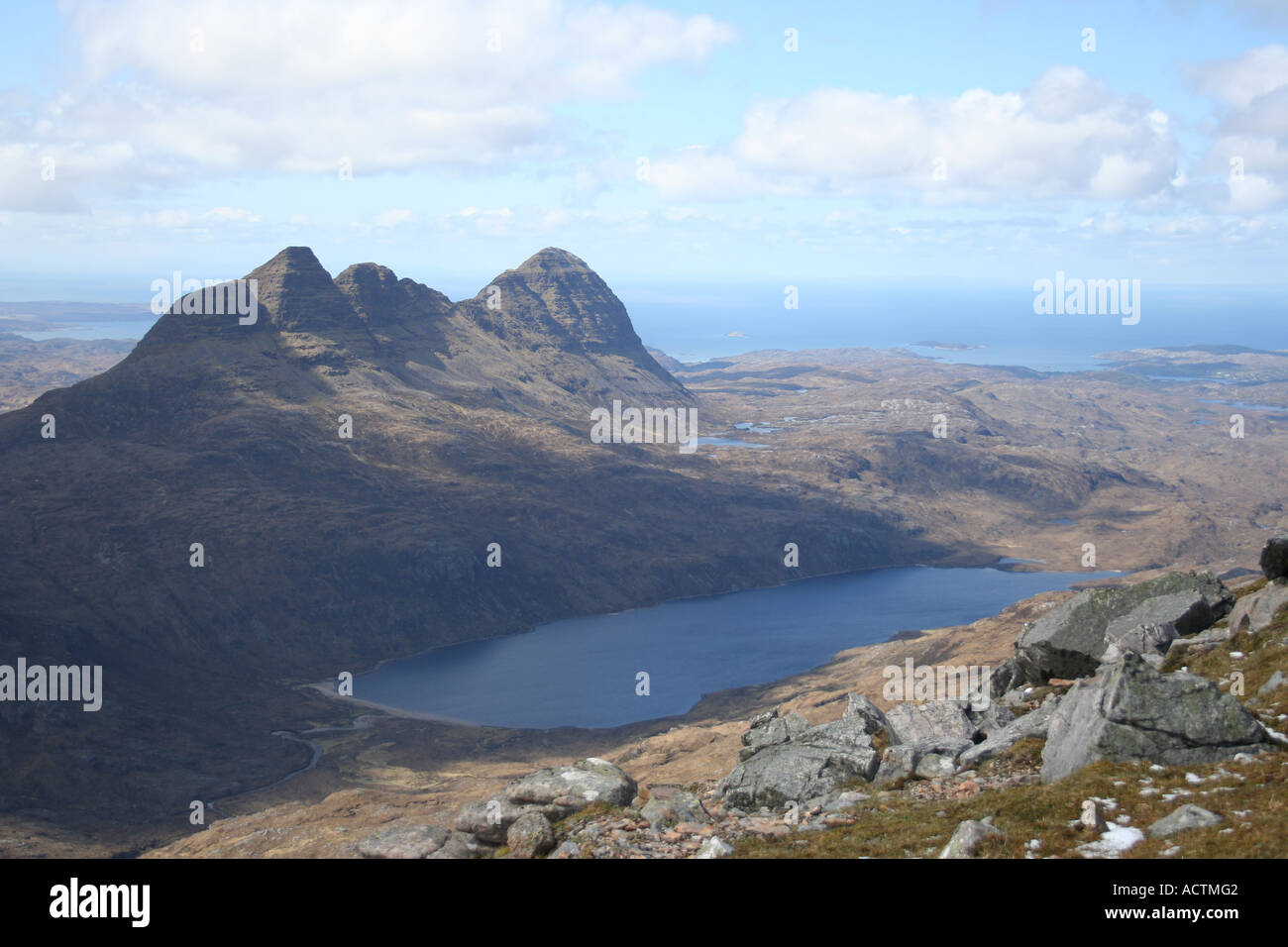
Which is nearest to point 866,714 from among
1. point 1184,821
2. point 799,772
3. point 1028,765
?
point 799,772

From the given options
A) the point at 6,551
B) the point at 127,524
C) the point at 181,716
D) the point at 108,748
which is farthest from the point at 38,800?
the point at 127,524

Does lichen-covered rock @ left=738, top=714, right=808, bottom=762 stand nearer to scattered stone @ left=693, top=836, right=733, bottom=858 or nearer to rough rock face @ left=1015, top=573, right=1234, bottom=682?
rough rock face @ left=1015, top=573, right=1234, bottom=682

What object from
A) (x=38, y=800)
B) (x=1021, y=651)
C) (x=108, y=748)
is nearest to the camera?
(x=1021, y=651)

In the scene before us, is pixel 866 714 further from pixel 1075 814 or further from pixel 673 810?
pixel 1075 814

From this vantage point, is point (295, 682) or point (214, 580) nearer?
point (295, 682)

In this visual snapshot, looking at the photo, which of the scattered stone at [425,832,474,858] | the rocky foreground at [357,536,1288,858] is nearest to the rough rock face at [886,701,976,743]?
the rocky foreground at [357,536,1288,858]

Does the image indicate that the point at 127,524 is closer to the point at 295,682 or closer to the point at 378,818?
the point at 295,682
